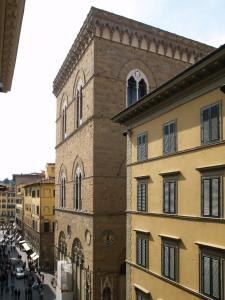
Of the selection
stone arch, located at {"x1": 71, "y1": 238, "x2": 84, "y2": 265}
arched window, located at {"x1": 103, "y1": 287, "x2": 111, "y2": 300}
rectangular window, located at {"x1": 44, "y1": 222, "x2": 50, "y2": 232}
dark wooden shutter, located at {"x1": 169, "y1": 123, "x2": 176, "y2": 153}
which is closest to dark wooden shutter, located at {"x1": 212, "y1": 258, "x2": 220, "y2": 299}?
dark wooden shutter, located at {"x1": 169, "y1": 123, "x2": 176, "y2": 153}

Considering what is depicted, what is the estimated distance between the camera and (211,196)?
1225 centimetres

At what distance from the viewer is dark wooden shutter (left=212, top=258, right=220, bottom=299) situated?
11734 millimetres

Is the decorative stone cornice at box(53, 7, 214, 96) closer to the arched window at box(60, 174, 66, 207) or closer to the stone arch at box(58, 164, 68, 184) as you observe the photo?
the stone arch at box(58, 164, 68, 184)

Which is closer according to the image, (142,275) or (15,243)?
(142,275)

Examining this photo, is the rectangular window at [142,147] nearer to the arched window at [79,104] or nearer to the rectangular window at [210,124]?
the rectangular window at [210,124]

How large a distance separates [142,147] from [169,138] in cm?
240

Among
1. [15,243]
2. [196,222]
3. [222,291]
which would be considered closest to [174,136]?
[196,222]

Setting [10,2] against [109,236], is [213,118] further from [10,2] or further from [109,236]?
[109,236]

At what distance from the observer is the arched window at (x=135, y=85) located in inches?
980

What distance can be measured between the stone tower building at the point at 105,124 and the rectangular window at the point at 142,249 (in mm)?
6032

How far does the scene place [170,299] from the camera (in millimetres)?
14352

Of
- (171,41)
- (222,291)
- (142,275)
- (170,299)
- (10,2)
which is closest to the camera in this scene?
(10,2)

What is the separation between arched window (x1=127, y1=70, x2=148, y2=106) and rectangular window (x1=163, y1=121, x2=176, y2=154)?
9697 millimetres

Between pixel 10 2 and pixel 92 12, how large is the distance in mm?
18233
